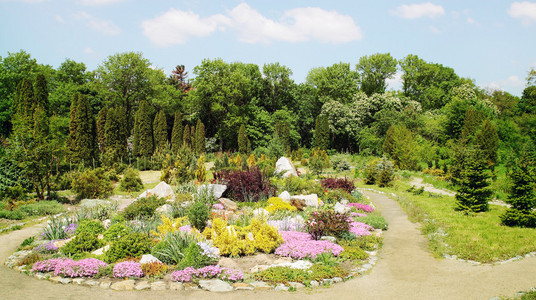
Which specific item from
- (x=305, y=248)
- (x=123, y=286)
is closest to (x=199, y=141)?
(x=305, y=248)

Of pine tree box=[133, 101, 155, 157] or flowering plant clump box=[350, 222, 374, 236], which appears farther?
pine tree box=[133, 101, 155, 157]

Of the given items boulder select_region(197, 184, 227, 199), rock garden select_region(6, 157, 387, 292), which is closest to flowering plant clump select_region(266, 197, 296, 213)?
rock garden select_region(6, 157, 387, 292)

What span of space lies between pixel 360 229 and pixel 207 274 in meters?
4.83

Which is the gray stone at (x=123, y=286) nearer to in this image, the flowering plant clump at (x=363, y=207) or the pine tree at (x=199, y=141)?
the flowering plant clump at (x=363, y=207)

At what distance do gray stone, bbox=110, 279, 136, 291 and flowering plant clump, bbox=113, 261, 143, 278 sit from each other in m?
0.26

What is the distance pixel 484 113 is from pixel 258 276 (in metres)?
34.1

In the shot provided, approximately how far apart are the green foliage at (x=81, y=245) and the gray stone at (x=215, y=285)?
10.2 ft

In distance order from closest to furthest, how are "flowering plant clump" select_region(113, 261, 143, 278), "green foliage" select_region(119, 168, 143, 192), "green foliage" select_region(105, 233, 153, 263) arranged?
"flowering plant clump" select_region(113, 261, 143, 278)
"green foliage" select_region(105, 233, 153, 263)
"green foliage" select_region(119, 168, 143, 192)

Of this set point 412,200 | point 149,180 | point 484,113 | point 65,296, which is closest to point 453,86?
point 484,113

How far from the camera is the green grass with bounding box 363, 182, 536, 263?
7.70m


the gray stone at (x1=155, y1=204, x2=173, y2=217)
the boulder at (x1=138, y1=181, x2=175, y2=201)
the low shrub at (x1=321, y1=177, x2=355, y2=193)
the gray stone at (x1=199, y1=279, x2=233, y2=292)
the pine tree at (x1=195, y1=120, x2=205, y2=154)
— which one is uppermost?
the pine tree at (x1=195, y1=120, x2=205, y2=154)

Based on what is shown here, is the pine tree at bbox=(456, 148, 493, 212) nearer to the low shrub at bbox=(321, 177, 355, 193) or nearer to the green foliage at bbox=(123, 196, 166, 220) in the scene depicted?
the low shrub at bbox=(321, 177, 355, 193)

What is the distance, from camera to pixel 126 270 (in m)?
6.44

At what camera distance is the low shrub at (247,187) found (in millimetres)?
13685
